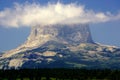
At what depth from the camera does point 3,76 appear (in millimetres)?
197750

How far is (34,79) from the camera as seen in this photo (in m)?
198

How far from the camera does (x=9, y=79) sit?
180 meters

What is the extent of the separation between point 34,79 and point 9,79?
22.1m

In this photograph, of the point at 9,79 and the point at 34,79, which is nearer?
the point at 9,79

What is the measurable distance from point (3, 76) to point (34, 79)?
765 inches

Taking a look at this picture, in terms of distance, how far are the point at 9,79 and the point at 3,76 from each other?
19.1m

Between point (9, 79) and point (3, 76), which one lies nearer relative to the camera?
point (9, 79)
